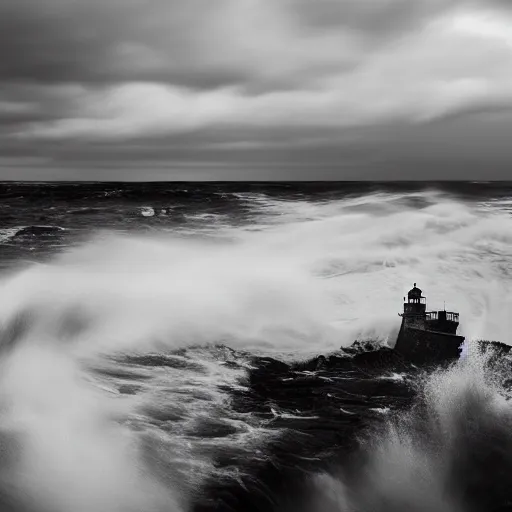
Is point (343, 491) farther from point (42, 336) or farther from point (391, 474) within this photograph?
point (42, 336)

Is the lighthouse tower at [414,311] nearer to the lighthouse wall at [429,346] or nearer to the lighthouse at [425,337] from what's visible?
the lighthouse at [425,337]

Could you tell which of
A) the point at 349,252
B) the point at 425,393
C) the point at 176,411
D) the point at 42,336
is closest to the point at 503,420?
the point at 425,393

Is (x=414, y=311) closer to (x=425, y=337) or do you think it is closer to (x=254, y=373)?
(x=425, y=337)

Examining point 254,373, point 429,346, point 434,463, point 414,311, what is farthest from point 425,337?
point 434,463

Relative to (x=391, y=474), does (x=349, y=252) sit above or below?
above

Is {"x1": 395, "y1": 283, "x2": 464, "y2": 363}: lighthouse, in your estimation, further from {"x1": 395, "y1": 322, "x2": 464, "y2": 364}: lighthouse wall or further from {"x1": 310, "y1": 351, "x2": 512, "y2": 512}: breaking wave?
{"x1": 310, "y1": 351, "x2": 512, "y2": 512}: breaking wave

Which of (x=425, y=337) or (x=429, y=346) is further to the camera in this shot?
(x=425, y=337)

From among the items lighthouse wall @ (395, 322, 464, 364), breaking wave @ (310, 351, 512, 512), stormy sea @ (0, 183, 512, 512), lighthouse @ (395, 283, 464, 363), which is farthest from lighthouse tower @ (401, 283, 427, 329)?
breaking wave @ (310, 351, 512, 512)

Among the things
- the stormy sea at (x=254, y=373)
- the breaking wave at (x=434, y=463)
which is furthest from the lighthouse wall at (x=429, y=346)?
the breaking wave at (x=434, y=463)
